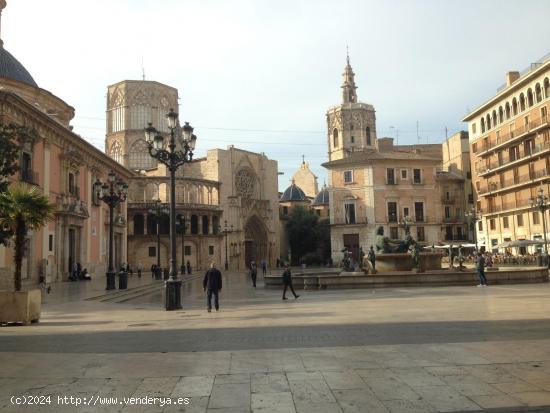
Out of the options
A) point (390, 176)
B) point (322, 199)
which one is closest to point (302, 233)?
point (322, 199)

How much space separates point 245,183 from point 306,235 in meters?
11.1

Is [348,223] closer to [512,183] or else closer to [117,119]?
[512,183]

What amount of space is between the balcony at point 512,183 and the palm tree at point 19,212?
4008 centimetres

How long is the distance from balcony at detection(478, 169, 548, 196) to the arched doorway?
2812 centimetres

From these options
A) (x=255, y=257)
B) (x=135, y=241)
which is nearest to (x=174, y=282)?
(x=135, y=241)

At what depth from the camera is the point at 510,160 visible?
47312 millimetres

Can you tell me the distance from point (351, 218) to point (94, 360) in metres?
49.2

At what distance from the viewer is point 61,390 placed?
5512 mm

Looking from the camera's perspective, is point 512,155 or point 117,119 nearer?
point 512,155

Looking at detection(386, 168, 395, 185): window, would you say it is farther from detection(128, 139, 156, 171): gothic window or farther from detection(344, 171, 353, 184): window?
detection(128, 139, 156, 171): gothic window

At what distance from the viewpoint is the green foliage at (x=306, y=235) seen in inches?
2667

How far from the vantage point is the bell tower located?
86.6 meters

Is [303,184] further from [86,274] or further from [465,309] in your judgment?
[465,309]

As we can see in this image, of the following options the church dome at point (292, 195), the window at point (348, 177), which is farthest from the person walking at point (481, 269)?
the church dome at point (292, 195)
